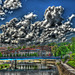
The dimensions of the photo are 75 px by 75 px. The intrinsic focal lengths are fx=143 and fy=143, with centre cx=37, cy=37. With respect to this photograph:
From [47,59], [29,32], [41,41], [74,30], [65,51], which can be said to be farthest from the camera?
[29,32]

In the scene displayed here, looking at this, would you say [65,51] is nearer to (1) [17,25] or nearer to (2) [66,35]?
(2) [66,35]

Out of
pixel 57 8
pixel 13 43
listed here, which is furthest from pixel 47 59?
pixel 13 43

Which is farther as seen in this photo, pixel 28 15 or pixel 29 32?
pixel 29 32

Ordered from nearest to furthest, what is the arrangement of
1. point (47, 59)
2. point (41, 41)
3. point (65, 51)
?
point (47, 59) → point (65, 51) → point (41, 41)

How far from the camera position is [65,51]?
62844 millimetres

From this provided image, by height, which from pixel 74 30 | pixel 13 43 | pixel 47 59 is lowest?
pixel 47 59

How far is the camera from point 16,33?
104m

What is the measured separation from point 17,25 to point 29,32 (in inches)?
390

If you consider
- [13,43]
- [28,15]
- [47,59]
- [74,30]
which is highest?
[28,15]

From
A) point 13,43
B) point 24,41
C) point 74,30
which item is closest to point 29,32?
point 24,41

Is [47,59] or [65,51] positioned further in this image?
[65,51]

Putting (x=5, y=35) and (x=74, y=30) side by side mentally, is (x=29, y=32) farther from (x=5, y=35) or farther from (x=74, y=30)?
(x=74, y=30)

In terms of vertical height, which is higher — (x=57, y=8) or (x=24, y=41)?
(x=57, y=8)

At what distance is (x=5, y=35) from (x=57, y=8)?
4312cm
